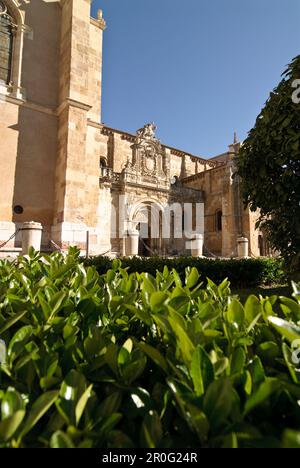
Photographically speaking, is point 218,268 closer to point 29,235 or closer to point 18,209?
point 29,235

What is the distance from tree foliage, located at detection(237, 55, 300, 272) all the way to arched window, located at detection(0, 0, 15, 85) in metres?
12.2

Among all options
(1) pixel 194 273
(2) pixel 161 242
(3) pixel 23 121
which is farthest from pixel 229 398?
(2) pixel 161 242

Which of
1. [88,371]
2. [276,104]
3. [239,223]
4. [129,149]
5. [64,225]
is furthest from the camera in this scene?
[129,149]

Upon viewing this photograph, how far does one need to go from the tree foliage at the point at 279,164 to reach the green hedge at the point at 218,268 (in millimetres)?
2474

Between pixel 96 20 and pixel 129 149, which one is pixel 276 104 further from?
pixel 129 149

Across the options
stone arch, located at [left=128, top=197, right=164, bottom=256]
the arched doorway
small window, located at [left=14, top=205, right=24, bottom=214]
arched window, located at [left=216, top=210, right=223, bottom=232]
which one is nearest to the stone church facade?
small window, located at [left=14, top=205, right=24, bottom=214]

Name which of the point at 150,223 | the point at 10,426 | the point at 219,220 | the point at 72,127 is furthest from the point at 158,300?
the point at 219,220

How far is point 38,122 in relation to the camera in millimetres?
12727

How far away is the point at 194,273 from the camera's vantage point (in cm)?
180

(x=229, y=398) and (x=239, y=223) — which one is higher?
(x=239, y=223)

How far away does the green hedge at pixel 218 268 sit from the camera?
803cm

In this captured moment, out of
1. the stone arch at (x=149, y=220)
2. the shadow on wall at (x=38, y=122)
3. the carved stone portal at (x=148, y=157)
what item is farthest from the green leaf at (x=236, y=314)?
the carved stone portal at (x=148, y=157)

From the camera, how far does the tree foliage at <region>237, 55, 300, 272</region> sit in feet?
15.3

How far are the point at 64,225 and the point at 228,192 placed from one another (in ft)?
47.9
